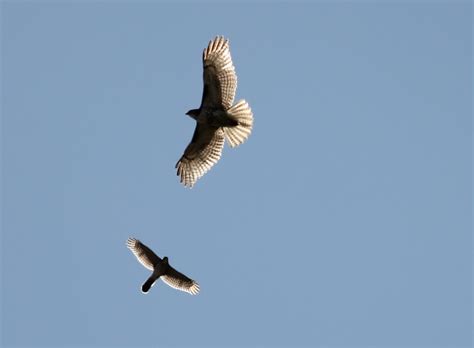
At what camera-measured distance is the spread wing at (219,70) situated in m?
24.2

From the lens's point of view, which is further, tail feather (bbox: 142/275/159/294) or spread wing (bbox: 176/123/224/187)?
tail feather (bbox: 142/275/159/294)

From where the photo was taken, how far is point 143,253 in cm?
2773

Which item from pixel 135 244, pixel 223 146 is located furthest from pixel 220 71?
pixel 135 244

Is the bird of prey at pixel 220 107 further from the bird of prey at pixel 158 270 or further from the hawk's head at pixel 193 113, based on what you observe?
the bird of prey at pixel 158 270

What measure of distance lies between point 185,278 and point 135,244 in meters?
1.73

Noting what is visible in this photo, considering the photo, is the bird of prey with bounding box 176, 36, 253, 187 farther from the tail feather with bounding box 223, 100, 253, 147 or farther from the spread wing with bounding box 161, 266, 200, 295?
the spread wing with bounding box 161, 266, 200, 295

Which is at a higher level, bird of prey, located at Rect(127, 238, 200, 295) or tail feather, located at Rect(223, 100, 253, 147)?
tail feather, located at Rect(223, 100, 253, 147)

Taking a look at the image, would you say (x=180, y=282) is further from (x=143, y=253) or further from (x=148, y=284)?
(x=143, y=253)

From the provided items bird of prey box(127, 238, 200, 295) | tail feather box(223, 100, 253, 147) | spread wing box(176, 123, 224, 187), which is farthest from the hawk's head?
bird of prey box(127, 238, 200, 295)

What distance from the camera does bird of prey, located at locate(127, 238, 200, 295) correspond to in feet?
90.5

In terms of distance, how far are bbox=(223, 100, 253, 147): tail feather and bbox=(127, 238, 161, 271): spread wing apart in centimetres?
459

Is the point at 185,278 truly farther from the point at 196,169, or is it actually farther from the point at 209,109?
the point at 209,109

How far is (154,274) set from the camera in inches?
1088

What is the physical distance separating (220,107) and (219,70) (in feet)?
3.08
